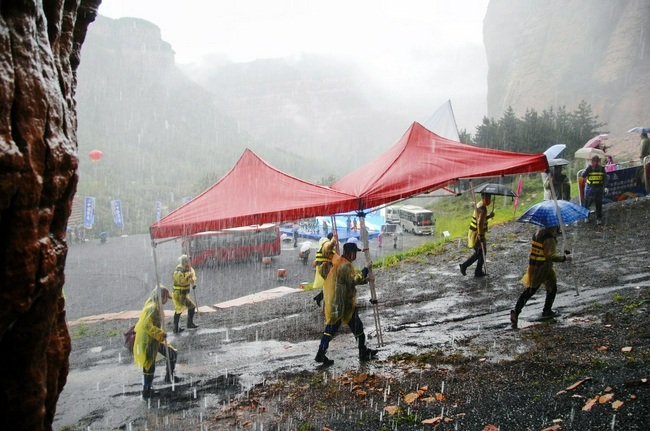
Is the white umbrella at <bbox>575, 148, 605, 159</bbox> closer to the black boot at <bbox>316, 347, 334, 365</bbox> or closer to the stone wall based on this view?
the black boot at <bbox>316, 347, 334, 365</bbox>

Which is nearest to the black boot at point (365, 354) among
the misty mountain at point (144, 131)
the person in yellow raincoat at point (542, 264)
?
the person in yellow raincoat at point (542, 264)

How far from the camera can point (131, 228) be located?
132 ft

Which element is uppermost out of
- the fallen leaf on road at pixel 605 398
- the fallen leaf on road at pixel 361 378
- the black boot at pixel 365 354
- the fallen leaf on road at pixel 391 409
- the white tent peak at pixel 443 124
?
the white tent peak at pixel 443 124

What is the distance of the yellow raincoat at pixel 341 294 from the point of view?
17.8 ft

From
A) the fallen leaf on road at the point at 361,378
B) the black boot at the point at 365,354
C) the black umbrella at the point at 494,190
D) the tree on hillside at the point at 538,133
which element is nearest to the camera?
the fallen leaf on road at the point at 361,378

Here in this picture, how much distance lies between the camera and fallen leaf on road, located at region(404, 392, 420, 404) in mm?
4196

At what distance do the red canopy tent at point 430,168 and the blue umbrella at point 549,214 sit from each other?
57 centimetres

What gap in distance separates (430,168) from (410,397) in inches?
134

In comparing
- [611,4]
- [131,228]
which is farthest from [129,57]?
[611,4]

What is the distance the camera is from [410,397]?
427 cm

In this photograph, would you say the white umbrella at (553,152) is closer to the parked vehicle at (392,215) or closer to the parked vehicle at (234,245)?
the parked vehicle at (234,245)

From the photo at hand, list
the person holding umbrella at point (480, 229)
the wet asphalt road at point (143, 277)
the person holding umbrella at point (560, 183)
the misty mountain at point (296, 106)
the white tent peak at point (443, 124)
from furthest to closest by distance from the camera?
the misty mountain at point (296, 106) → the wet asphalt road at point (143, 277) → the white tent peak at point (443, 124) → the person holding umbrella at point (560, 183) → the person holding umbrella at point (480, 229)

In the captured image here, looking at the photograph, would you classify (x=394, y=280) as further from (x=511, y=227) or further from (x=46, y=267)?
(x=46, y=267)

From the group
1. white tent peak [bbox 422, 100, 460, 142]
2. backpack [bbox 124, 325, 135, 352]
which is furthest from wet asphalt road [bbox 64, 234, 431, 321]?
white tent peak [bbox 422, 100, 460, 142]
